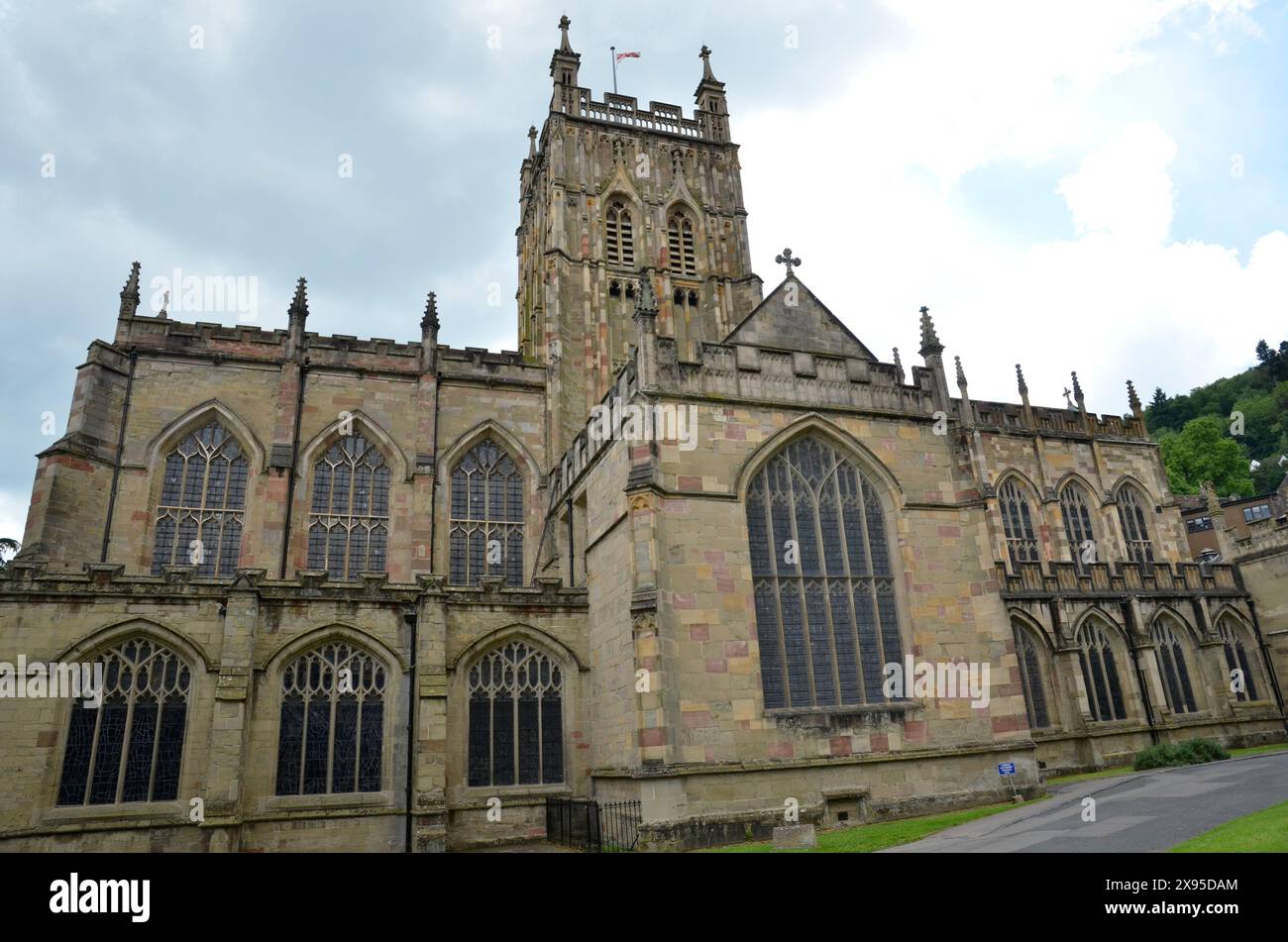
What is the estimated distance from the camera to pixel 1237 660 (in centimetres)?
2823

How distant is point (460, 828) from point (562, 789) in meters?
2.43

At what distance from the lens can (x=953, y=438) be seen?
20.8 m

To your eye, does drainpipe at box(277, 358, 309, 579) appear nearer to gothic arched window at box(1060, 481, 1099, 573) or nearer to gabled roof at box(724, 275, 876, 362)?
gabled roof at box(724, 275, 876, 362)

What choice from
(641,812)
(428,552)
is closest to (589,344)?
(428,552)

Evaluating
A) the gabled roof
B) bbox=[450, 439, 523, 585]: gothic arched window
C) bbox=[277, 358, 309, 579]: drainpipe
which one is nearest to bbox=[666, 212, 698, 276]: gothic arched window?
bbox=[450, 439, 523, 585]: gothic arched window

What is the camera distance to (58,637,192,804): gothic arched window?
54.2 ft

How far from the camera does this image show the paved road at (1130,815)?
10102mm

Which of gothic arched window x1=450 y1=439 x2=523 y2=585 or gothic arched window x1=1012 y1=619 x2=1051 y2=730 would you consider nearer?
gothic arched window x1=1012 y1=619 x2=1051 y2=730

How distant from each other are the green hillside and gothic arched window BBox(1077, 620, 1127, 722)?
3663cm

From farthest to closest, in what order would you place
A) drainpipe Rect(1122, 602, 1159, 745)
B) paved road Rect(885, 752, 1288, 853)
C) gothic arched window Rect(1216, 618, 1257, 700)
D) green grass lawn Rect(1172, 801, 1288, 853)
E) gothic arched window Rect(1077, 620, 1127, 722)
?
gothic arched window Rect(1216, 618, 1257, 700) < gothic arched window Rect(1077, 620, 1127, 722) < drainpipe Rect(1122, 602, 1159, 745) < paved road Rect(885, 752, 1288, 853) < green grass lawn Rect(1172, 801, 1288, 853)

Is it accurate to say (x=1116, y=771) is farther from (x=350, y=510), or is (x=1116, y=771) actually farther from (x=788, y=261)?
(x=350, y=510)

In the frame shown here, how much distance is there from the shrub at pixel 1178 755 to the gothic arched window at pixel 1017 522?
9.23 meters

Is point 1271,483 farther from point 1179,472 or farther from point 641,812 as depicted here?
point 641,812

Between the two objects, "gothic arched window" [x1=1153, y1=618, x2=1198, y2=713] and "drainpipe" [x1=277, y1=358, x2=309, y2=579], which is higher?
"drainpipe" [x1=277, y1=358, x2=309, y2=579]
